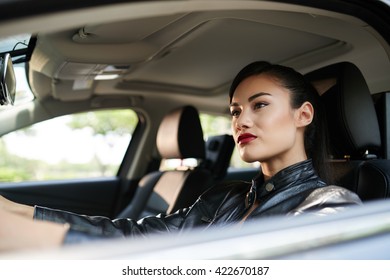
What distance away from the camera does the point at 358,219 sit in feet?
3.94

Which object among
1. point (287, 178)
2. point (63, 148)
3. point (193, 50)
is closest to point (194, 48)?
point (193, 50)

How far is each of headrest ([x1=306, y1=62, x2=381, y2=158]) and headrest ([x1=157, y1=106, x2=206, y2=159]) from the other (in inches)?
52.6

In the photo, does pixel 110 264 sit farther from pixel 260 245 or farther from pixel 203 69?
pixel 203 69

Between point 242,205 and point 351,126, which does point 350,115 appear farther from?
point 242,205

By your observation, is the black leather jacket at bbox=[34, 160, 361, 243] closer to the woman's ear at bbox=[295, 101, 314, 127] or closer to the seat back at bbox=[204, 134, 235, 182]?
the woman's ear at bbox=[295, 101, 314, 127]

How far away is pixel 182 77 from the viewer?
3.30 meters

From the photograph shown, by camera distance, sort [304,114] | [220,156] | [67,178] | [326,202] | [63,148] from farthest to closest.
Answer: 1. [63,148]
2. [67,178]
3. [220,156]
4. [304,114]
5. [326,202]

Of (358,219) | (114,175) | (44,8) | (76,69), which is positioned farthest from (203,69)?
(44,8)

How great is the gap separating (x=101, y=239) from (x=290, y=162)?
87 centimetres

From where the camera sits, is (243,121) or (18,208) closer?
(18,208)

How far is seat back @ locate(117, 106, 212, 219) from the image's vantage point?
2990 mm

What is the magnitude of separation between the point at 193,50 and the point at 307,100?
109 cm

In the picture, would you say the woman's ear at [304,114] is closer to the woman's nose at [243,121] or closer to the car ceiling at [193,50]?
the woman's nose at [243,121]

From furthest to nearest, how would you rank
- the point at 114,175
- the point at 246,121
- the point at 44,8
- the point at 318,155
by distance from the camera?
the point at 114,175, the point at 318,155, the point at 246,121, the point at 44,8
